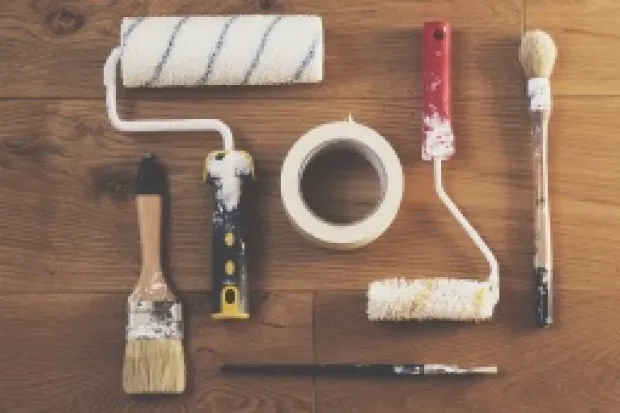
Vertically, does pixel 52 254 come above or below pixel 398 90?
below

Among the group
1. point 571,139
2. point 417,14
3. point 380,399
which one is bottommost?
point 380,399

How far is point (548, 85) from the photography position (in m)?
1.01

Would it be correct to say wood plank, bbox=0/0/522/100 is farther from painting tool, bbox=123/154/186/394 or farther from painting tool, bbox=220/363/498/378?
painting tool, bbox=220/363/498/378

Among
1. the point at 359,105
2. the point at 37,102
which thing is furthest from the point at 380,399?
the point at 37,102

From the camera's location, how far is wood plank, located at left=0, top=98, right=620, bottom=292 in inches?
40.0

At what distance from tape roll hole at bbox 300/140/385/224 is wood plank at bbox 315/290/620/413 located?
11 centimetres

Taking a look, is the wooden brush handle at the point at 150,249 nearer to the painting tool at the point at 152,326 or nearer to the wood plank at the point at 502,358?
the painting tool at the point at 152,326

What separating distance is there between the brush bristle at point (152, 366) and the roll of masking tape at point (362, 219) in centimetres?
17

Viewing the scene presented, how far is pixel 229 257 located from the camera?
990 millimetres

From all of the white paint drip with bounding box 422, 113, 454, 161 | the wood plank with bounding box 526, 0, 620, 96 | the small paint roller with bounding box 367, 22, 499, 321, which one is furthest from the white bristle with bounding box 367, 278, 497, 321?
the wood plank with bounding box 526, 0, 620, 96

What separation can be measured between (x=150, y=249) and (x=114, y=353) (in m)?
0.11

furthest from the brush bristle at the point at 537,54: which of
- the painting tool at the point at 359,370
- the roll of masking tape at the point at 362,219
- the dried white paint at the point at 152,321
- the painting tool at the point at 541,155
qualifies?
the dried white paint at the point at 152,321

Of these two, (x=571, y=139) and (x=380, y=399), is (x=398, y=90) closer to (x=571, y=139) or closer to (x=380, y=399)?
(x=571, y=139)

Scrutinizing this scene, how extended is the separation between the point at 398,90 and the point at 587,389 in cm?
34
